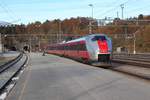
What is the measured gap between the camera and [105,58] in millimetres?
36938

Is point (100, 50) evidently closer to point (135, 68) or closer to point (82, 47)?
point (135, 68)

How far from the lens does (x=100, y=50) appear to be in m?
37.1

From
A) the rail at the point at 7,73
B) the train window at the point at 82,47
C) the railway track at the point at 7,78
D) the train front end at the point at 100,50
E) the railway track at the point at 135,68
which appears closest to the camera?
the railway track at the point at 7,78

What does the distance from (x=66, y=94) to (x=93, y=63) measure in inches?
878

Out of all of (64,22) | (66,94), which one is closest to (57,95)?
(66,94)

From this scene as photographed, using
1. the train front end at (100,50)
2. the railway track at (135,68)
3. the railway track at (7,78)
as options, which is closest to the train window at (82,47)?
the train front end at (100,50)

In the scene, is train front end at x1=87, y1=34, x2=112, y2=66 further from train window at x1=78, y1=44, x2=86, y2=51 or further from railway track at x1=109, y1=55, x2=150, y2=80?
train window at x1=78, y1=44, x2=86, y2=51

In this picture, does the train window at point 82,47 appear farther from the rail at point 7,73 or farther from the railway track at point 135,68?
the rail at point 7,73

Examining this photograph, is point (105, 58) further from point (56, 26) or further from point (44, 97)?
point (56, 26)

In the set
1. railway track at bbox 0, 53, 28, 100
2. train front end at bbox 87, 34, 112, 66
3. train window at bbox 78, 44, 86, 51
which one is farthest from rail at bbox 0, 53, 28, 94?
train front end at bbox 87, 34, 112, 66

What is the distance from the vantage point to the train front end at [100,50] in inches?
1452

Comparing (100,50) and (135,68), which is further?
(100,50)

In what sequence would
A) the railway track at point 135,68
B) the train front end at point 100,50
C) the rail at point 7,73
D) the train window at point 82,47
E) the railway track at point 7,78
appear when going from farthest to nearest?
the train window at point 82,47 → the train front end at point 100,50 → the railway track at point 135,68 → the rail at point 7,73 → the railway track at point 7,78

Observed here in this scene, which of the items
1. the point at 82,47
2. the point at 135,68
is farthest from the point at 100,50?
the point at 82,47
